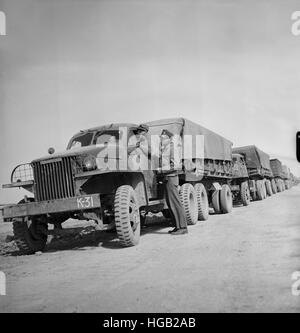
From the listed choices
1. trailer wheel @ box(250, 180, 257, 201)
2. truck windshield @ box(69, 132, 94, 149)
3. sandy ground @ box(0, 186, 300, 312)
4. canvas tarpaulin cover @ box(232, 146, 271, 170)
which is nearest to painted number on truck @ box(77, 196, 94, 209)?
sandy ground @ box(0, 186, 300, 312)

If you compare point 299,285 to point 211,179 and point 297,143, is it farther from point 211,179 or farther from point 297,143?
point 211,179

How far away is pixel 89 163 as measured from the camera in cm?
563

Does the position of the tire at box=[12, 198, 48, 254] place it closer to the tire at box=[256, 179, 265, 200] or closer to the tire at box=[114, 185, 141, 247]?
the tire at box=[114, 185, 141, 247]

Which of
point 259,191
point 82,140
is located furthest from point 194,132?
point 259,191

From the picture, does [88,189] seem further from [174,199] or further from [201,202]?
[201,202]

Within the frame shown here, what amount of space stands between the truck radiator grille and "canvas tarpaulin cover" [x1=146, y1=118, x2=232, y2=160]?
3.87 meters

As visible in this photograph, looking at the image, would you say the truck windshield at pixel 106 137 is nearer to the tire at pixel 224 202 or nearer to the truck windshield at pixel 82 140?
the truck windshield at pixel 82 140

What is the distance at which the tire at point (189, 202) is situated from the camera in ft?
27.4

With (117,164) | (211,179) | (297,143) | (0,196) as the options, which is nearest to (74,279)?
(117,164)

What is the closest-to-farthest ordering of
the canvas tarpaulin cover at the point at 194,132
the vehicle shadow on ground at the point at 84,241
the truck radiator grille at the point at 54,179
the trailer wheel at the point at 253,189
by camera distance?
the truck radiator grille at the point at 54,179 < the vehicle shadow on ground at the point at 84,241 < the canvas tarpaulin cover at the point at 194,132 < the trailer wheel at the point at 253,189

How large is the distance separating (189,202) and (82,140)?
2981 millimetres

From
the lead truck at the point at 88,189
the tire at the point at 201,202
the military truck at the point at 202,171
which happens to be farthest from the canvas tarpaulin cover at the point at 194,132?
the lead truck at the point at 88,189

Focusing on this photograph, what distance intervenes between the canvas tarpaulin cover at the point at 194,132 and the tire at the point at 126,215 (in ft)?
11.9

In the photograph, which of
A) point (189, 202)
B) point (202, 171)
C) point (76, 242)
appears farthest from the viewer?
point (202, 171)
